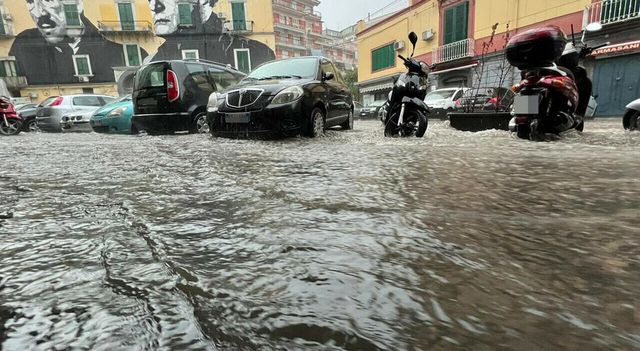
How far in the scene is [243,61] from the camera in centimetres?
3058

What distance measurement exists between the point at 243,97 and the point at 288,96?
67 cm

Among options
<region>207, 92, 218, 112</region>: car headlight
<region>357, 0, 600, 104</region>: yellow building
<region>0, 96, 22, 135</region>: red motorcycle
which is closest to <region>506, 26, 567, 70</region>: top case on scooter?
<region>207, 92, 218, 112</region>: car headlight

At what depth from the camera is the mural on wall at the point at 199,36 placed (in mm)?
28547

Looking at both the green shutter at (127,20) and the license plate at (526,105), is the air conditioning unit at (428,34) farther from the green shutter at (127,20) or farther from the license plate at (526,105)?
the green shutter at (127,20)

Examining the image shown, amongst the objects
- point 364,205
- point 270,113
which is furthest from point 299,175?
point 270,113

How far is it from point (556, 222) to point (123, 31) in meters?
32.9

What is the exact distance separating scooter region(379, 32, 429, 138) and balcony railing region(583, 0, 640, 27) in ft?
41.2

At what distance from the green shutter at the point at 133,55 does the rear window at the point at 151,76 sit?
1009 inches

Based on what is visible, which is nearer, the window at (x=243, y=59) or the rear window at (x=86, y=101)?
the rear window at (x=86, y=101)

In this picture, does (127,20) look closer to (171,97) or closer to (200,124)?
(171,97)

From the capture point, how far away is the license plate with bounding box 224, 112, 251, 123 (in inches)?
200

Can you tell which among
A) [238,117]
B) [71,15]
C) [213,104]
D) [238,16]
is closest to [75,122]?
[213,104]

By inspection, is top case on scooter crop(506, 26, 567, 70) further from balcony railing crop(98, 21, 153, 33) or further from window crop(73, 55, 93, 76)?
window crop(73, 55, 93, 76)

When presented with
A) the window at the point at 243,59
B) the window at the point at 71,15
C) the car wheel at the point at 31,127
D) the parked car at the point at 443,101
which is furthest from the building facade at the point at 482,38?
the window at the point at 71,15
